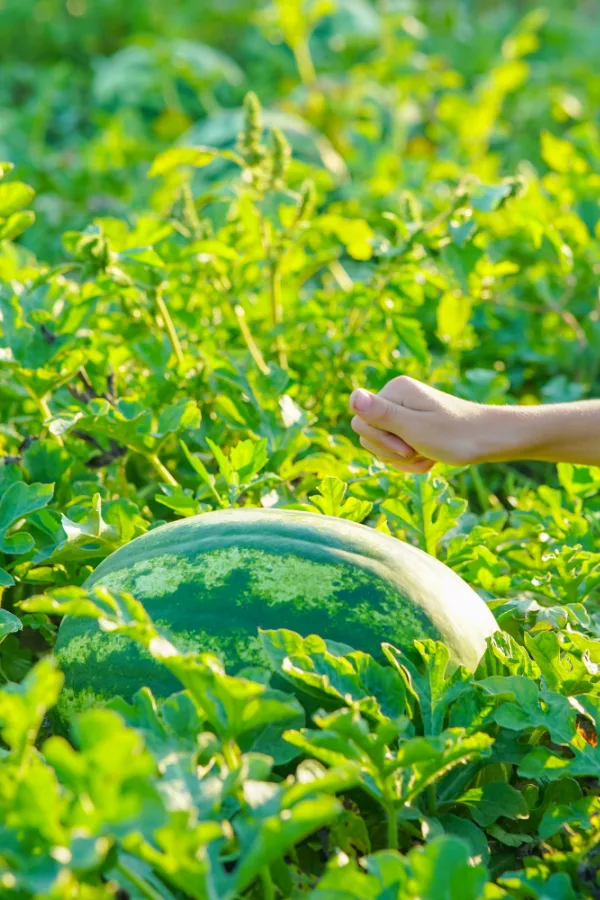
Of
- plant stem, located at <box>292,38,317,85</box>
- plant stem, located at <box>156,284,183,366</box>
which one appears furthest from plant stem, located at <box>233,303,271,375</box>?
plant stem, located at <box>292,38,317,85</box>

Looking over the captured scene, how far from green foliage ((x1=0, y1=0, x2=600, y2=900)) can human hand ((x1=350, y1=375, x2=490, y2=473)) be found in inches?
9.8

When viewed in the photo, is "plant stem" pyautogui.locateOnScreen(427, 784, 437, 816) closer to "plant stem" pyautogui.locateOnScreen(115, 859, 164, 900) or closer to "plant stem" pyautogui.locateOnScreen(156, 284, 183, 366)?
"plant stem" pyautogui.locateOnScreen(115, 859, 164, 900)

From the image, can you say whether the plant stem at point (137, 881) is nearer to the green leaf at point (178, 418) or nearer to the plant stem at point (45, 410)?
the green leaf at point (178, 418)

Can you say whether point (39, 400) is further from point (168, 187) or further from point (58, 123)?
point (58, 123)

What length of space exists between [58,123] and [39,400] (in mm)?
3771

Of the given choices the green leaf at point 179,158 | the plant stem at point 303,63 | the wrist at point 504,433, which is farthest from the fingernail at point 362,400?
the plant stem at point 303,63

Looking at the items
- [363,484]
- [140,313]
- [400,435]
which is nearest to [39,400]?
[140,313]

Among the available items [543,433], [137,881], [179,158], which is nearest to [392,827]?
[137,881]

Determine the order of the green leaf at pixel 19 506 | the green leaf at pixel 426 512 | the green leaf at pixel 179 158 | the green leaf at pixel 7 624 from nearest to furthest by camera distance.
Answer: the green leaf at pixel 7 624, the green leaf at pixel 19 506, the green leaf at pixel 426 512, the green leaf at pixel 179 158

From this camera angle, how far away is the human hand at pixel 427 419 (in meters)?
1.68

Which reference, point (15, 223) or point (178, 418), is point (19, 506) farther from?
point (15, 223)

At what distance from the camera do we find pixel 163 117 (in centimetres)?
526

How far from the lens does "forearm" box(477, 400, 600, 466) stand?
1.69 metres

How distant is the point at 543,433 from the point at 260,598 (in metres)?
0.50
